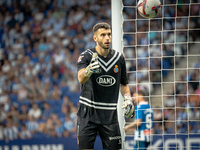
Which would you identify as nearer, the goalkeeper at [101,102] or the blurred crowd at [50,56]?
the goalkeeper at [101,102]

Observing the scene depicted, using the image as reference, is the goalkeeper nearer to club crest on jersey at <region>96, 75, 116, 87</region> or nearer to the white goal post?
club crest on jersey at <region>96, 75, 116, 87</region>

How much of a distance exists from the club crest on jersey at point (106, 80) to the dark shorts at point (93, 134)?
0.40m

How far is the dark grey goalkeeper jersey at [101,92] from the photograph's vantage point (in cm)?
263

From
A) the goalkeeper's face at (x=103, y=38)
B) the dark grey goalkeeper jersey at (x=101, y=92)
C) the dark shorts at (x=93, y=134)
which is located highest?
the goalkeeper's face at (x=103, y=38)

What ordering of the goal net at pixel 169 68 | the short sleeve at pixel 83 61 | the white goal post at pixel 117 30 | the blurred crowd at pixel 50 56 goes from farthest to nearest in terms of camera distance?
the blurred crowd at pixel 50 56, the goal net at pixel 169 68, the white goal post at pixel 117 30, the short sleeve at pixel 83 61

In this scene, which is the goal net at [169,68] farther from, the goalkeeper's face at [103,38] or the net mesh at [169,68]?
the goalkeeper's face at [103,38]

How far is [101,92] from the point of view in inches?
105

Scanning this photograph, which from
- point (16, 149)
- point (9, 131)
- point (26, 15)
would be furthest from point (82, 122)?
point (26, 15)

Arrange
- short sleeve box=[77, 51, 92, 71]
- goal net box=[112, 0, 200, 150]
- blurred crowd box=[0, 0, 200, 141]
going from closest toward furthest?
short sleeve box=[77, 51, 92, 71] → goal net box=[112, 0, 200, 150] → blurred crowd box=[0, 0, 200, 141]

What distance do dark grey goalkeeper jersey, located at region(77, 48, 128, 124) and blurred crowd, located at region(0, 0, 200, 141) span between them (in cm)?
365

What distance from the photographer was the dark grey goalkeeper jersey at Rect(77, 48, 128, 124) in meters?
2.63

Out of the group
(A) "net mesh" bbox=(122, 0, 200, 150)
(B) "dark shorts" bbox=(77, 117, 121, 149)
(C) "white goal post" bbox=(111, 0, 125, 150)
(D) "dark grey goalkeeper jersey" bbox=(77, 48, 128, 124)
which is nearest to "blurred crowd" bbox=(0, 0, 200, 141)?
(A) "net mesh" bbox=(122, 0, 200, 150)

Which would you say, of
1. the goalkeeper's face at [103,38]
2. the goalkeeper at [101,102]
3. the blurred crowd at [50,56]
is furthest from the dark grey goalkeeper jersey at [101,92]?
the blurred crowd at [50,56]

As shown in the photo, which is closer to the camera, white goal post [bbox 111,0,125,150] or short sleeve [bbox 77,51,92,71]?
short sleeve [bbox 77,51,92,71]
